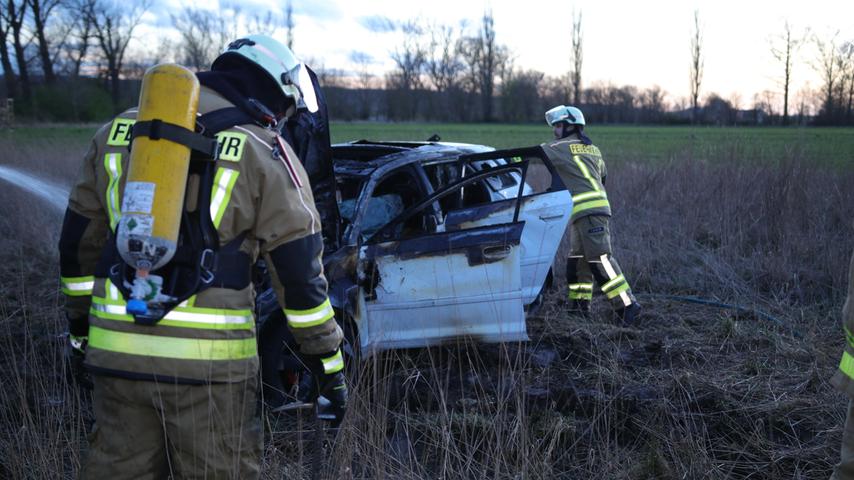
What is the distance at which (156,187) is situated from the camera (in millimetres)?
1879

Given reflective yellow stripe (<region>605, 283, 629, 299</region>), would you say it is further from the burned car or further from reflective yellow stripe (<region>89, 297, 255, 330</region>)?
reflective yellow stripe (<region>89, 297, 255, 330</region>)

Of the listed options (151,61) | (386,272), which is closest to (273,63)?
(386,272)

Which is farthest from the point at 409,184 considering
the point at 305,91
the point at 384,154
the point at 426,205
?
the point at 305,91

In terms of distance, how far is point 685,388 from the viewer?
13.4 feet

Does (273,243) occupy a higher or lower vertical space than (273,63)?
lower

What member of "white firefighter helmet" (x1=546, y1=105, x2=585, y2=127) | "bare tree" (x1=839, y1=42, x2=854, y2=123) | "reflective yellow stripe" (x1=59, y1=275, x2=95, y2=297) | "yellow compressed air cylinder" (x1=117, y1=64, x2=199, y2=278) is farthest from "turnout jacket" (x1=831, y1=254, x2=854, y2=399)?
"bare tree" (x1=839, y1=42, x2=854, y2=123)

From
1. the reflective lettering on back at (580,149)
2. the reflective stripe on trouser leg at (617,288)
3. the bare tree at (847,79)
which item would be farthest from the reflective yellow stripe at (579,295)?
the bare tree at (847,79)

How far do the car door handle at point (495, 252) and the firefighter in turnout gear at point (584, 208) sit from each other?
72.8 inches

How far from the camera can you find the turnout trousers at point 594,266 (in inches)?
225

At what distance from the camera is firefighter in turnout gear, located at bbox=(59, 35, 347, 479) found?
1.94 m

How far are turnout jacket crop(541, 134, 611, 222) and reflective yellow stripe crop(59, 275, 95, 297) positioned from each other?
170 inches

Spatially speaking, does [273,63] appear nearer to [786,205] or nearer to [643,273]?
[643,273]

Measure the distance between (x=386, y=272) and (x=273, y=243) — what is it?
2.17 metres

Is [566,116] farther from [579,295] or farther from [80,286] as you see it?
[80,286]
